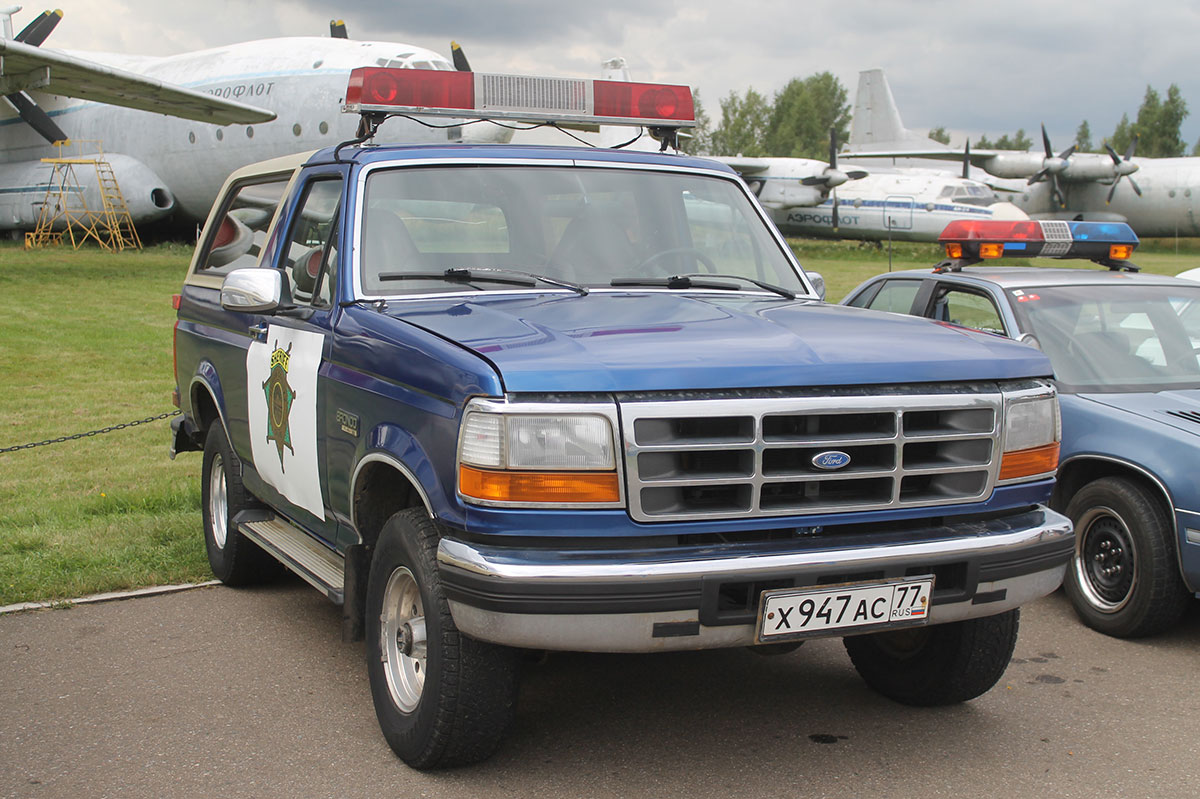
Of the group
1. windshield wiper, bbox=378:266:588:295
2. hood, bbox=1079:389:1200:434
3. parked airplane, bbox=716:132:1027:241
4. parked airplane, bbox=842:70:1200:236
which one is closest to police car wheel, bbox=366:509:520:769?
windshield wiper, bbox=378:266:588:295

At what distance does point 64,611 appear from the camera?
5590 millimetres

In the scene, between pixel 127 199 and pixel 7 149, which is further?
pixel 7 149

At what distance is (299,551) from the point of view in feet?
16.3

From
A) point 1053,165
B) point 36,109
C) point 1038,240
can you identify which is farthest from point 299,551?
point 1053,165

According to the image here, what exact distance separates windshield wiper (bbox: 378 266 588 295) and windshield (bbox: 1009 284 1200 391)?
9.53 feet

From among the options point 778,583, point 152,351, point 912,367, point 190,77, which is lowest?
point 152,351

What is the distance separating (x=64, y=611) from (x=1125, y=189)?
4674 centimetres

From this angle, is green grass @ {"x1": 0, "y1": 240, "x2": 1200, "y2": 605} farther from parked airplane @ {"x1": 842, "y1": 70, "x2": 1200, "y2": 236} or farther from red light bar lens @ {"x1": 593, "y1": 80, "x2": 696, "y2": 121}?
parked airplane @ {"x1": 842, "y1": 70, "x2": 1200, "y2": 236}

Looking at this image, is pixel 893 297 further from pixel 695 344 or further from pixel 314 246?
pixel 695 344

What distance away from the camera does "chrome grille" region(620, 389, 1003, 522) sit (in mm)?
3279

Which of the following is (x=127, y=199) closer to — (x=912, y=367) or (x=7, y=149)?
(x=7, y=149)

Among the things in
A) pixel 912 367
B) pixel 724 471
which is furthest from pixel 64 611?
pixel 912 367

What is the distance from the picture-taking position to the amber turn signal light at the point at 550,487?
325 cm

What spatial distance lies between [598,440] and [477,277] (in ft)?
4.74
